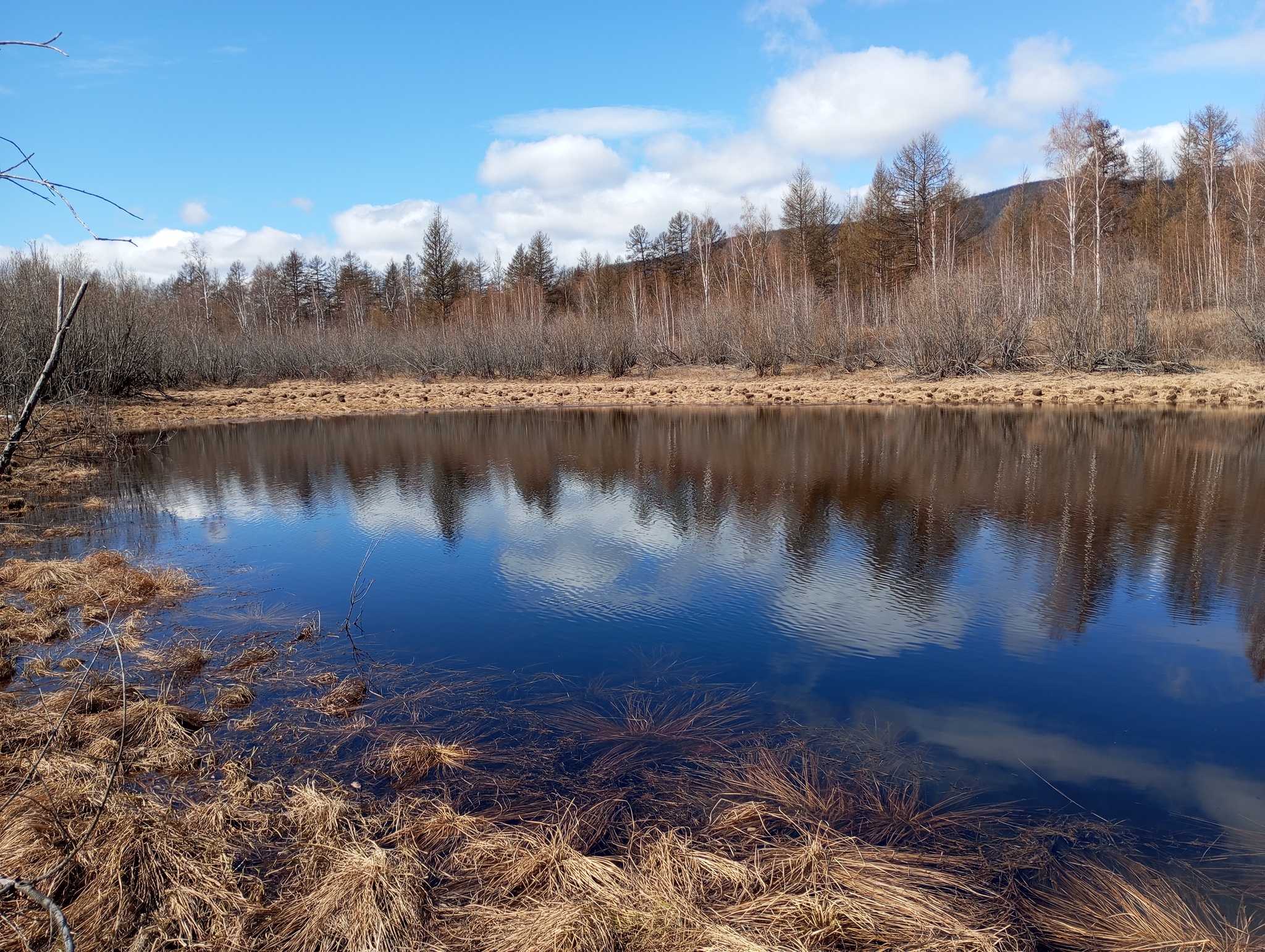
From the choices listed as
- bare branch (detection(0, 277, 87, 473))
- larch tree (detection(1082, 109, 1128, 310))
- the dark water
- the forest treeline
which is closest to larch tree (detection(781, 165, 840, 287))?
the forest treeline

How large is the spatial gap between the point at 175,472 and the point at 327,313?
52.7m

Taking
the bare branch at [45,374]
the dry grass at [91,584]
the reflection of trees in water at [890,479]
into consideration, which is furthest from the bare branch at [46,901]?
the reflection of trees in water at [890,479]

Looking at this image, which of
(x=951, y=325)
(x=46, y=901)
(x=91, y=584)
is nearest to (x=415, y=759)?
(x=46, y=901)

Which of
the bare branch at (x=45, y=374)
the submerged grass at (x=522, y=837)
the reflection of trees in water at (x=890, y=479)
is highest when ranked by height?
the bare branch at (x=45, y=374)

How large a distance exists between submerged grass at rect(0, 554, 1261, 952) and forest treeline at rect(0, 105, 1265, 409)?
14.7 m

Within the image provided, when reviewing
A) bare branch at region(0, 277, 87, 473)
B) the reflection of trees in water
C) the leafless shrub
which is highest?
the leafless shrub

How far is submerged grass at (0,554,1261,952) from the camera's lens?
346cm

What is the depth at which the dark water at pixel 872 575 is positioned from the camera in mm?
5492

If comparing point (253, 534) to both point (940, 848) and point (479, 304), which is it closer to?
point (940, 848)

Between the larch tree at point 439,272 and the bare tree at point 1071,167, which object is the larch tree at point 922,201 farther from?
the larch tree at point 439,272

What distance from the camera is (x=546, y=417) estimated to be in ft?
88.7

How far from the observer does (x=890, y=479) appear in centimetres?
1410

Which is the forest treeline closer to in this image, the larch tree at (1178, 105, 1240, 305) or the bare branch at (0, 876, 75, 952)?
the larch tree at (1178, 105, 1240, 305)

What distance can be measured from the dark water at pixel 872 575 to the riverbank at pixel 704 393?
639 cm
